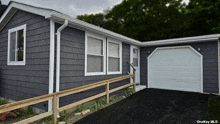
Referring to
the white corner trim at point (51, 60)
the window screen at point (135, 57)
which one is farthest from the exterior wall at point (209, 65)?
the white corner trim at point (51, 60)

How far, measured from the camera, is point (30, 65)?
14.3 feet

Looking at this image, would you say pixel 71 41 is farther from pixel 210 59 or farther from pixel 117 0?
pixel 117 0

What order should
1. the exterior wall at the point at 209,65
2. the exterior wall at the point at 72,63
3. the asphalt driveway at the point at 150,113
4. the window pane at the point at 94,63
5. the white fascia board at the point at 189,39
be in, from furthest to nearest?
the exterior wall at the point at 209,65 → the white fascia board at the point at 189,39 → the window pane at the point at 94,63 → the exterior wall at the point at 72,63 → the asphalt driveway at the point at 150,113

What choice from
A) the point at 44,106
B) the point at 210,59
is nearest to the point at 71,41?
the point at 44,106

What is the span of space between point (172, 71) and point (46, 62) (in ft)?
19.3

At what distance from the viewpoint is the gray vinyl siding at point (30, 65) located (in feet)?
13.0

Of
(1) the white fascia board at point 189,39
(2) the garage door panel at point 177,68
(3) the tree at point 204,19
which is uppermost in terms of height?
(3) the tree at point 204,19

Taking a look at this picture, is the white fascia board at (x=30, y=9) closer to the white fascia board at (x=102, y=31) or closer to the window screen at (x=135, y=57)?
the white fascia board at (x=102, y=31)

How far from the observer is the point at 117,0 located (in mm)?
21047

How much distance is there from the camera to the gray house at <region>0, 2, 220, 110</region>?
12.9 feet

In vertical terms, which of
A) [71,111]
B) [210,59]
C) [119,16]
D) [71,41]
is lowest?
[71,111]

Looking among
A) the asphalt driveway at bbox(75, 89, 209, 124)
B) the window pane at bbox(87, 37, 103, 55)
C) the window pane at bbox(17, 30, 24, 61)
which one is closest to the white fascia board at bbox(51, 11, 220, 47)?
the window pane at bbox(87, 37, 103, 55)

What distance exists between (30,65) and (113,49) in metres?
3.14

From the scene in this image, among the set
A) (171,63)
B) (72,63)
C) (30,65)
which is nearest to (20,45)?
(30,65)
